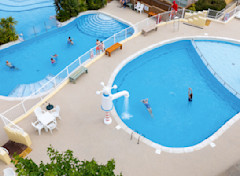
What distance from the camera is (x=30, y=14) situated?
27906mm

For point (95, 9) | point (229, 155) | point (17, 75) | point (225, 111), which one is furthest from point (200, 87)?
point (95, 9)

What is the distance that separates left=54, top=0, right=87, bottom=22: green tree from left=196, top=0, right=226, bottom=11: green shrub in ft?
46.2

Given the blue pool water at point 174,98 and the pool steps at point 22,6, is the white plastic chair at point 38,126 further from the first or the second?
the pool steps at point 22,6

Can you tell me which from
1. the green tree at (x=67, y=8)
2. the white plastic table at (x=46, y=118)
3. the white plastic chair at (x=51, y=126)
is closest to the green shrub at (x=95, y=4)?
the green tree at (x=67, y=8)

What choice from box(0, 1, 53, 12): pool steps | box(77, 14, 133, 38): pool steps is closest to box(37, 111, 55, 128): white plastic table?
box(77, 14, 133, 38): pool steps

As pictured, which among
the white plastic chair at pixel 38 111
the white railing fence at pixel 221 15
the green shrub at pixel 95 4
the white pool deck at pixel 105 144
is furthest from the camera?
the green shrub at pixel 95 4

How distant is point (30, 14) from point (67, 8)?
565 cm

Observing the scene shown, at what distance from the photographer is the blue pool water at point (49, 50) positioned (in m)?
18.8

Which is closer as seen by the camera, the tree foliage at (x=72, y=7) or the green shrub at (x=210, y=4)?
the tree foliage at (x=72, y=7)

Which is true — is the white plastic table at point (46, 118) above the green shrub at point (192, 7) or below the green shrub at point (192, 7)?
below

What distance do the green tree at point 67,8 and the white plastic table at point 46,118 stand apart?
1531cm

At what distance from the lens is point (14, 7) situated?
98.1ft

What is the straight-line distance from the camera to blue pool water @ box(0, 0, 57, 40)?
24.8m

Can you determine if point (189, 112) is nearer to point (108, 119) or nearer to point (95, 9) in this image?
point (108, 119)
